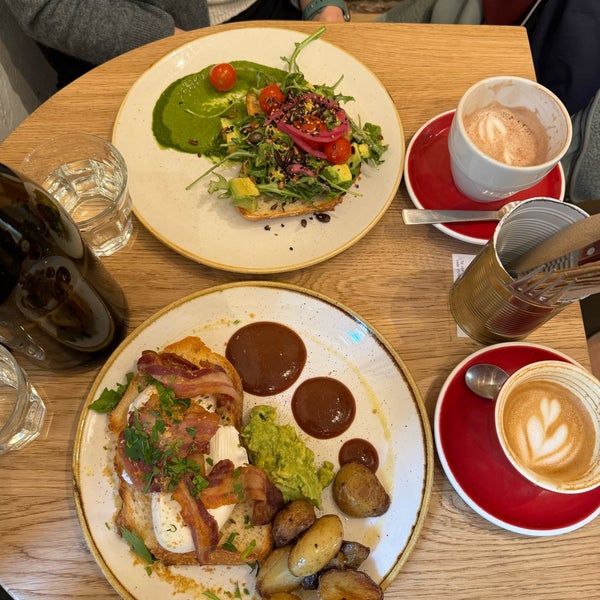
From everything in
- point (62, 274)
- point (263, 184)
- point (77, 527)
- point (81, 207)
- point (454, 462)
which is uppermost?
point (62, 274)

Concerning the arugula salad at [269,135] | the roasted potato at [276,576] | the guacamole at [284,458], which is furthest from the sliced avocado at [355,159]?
the roasted potato at [276,576]

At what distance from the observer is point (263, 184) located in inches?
63.9

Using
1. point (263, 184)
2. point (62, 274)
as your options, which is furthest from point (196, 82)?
point (62, 274)

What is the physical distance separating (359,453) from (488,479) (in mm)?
340

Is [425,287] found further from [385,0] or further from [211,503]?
[385,0]

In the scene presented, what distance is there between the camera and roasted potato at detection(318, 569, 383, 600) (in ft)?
3.83

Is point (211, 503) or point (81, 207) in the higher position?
point (81, 207)

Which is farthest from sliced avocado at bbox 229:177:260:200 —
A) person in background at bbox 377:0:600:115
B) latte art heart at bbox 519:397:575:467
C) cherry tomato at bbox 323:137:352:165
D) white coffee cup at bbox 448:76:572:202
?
person in background at bbox 377:0:600:115

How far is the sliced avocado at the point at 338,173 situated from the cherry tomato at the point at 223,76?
0.51 m

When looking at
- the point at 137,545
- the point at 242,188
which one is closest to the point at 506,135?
the point at 242,188

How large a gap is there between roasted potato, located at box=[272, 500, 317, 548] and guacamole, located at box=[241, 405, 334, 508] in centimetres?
4

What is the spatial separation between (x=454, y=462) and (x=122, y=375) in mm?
922

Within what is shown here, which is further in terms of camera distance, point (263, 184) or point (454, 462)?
point (263, 184)

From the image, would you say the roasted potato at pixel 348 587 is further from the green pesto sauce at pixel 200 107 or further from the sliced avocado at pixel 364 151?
the green pesto sauce at pixel 200 107
